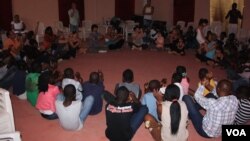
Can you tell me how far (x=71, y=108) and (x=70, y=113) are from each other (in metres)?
0.09

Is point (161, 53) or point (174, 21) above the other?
point (174, 21)

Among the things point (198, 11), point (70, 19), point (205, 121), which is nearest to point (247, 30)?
point (198, 11)

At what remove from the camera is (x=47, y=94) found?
5668 millimetres

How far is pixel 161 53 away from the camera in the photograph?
35.7ft

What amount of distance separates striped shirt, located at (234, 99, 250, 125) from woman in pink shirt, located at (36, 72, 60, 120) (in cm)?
269

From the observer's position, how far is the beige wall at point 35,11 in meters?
12.1

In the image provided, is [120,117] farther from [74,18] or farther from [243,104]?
[74,18]

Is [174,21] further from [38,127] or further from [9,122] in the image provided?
[9,122]

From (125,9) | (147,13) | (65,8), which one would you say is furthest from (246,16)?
(65,8)

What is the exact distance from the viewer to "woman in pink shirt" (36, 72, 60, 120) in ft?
18.6

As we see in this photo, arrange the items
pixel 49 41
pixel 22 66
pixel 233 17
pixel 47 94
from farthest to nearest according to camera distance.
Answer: pixel 233 17 < pixel 49 41 < pixel 22 66 < pixel 47 94

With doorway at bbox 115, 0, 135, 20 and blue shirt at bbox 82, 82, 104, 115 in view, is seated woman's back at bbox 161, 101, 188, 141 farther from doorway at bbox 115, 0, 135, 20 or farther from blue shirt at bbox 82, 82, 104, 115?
doorway at bbox 115, 0, 135, 20

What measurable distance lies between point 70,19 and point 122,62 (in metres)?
3.35

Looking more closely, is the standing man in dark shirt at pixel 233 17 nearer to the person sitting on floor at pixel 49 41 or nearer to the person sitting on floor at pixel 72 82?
the person sitting on floor at pixel 49 41
